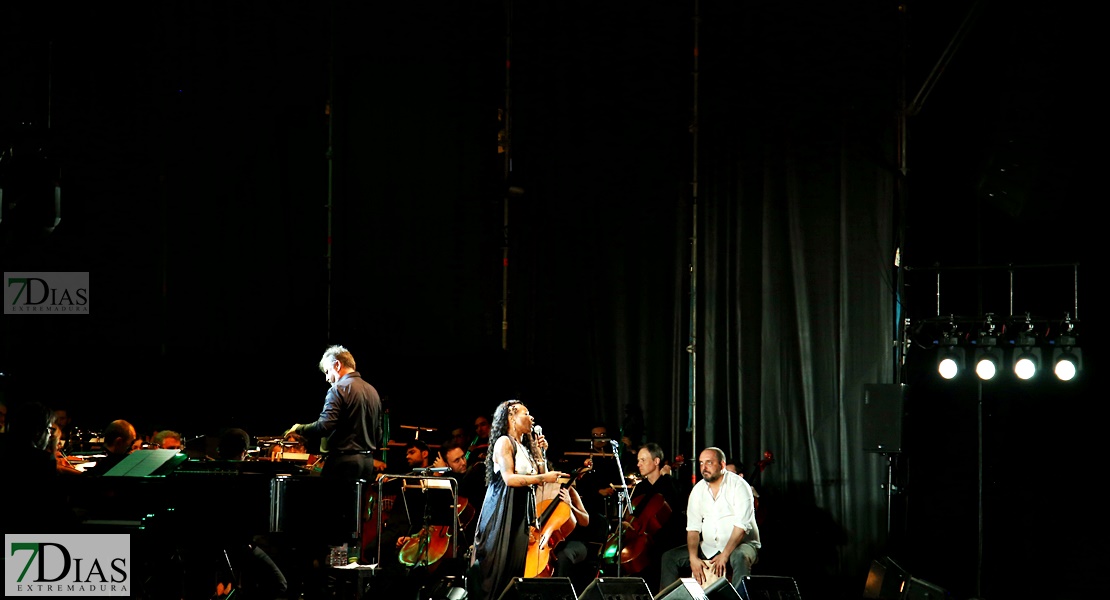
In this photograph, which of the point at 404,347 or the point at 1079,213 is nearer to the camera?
the point at 1079,213

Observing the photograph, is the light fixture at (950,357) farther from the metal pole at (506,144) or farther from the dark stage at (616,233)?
the metal pole at (506,144)

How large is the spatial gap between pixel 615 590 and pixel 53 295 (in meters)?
7.09

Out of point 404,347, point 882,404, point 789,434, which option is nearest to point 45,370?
point 404,347

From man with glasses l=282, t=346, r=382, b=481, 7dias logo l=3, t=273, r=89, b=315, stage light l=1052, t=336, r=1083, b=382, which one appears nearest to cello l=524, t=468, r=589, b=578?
man with glasses l=282, t=346, r=382, b=481

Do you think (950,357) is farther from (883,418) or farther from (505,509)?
(505,509)

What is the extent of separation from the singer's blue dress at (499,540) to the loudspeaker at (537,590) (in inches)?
31.3

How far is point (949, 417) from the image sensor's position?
7.56m

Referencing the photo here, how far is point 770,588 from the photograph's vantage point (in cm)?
529

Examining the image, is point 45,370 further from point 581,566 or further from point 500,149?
point 581,566

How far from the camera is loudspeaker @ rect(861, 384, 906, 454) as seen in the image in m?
7.23

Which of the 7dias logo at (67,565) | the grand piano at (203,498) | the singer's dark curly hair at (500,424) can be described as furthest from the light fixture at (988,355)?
the 7dias logo at (67,565)

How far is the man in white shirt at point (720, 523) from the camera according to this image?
6410 millimetres

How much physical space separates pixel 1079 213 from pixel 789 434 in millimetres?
2563

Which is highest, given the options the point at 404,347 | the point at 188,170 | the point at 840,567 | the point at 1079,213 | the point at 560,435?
the point at 188,170
